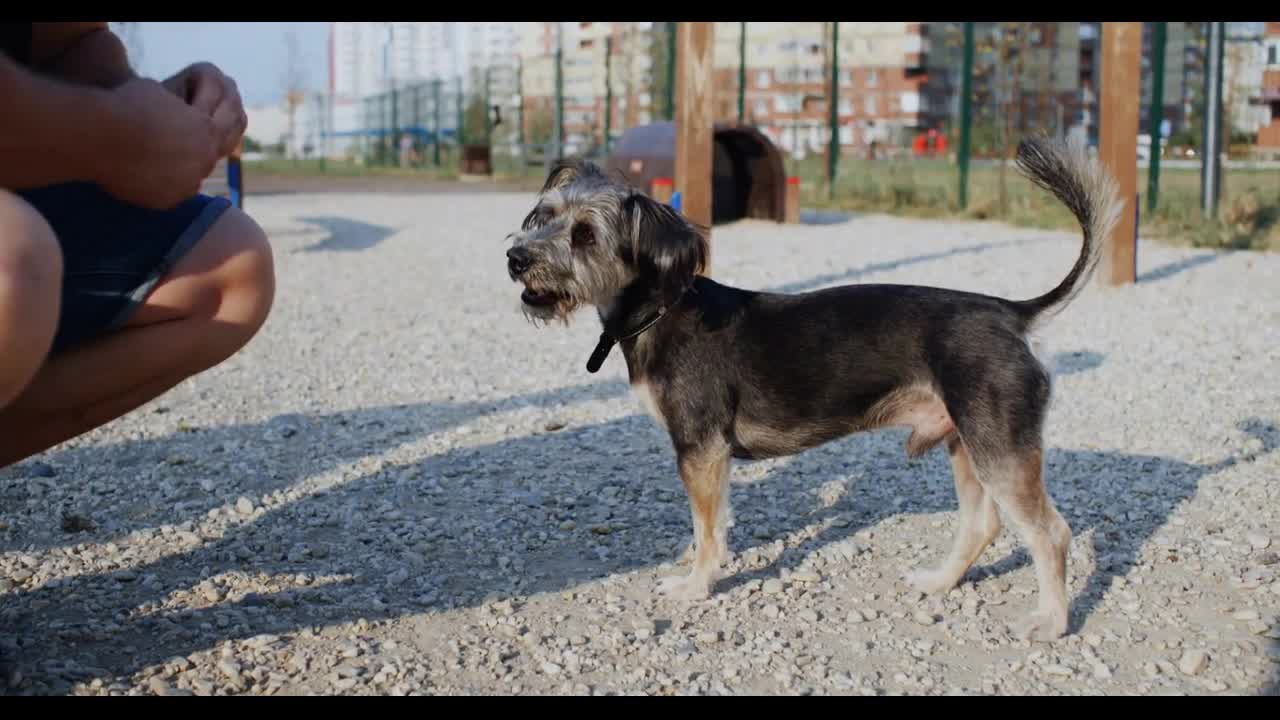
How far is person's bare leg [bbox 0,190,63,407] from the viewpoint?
2.41 meters

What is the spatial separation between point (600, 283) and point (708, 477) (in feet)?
2.45

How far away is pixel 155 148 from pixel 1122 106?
30.5 feet

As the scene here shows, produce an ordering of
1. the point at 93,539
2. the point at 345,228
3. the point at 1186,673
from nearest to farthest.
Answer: the point at 1186,673 → the point at 93,539 → the point at 345,228

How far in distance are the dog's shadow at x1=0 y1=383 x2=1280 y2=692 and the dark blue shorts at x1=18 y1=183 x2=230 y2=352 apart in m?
0.96

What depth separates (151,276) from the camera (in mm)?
3029

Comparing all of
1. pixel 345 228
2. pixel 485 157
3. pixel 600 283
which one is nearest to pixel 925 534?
pixel 600 283

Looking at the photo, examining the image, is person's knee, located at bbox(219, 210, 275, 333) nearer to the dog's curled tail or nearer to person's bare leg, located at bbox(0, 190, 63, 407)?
person's bare leg, located at bbox(0, 190, 63, 407)

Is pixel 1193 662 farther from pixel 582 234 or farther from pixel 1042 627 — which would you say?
pixel 582 234

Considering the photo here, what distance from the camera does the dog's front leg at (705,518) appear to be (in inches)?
159

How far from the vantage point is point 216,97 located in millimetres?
2947

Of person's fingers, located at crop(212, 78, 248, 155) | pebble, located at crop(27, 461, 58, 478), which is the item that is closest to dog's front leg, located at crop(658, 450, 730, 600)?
person's fingers, located at crop(212, 78, 248, 155)

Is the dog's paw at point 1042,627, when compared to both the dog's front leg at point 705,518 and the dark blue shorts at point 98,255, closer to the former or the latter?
the dog's front leg at point 705,518

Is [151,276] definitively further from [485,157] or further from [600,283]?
[485,157]

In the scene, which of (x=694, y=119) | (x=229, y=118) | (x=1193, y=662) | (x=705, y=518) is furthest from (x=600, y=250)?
(x=694, y=119)
